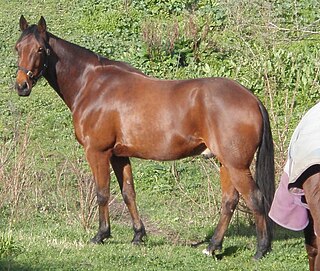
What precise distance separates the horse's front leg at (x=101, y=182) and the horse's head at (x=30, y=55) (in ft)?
3.28

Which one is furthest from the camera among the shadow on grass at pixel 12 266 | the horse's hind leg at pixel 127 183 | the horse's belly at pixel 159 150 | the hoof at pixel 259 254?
the horse's hind leg at pixel 127 183

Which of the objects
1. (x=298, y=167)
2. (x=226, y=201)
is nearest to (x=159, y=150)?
(x=226, y=201)

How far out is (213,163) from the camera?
385 inches

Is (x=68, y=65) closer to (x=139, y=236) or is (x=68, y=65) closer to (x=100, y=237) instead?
(x=100, y=237)

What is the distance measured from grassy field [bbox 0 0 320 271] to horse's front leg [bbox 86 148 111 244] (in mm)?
189

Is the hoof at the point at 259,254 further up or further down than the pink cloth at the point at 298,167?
further down


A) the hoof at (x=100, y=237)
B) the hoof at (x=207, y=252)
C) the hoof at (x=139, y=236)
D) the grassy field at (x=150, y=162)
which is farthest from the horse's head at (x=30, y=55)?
the hoof at (x=207, y=252)

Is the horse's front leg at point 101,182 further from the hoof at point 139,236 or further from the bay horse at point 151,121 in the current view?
the hoof at point 139,236

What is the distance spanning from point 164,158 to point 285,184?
143 inches

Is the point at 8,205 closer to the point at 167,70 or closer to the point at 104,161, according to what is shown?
the point at 104,161

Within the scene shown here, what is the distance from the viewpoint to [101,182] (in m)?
8.62

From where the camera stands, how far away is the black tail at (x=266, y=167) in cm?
793

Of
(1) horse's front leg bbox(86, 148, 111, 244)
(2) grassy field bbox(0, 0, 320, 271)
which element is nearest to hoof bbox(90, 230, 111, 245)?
(1) horse's front leg bbox(86, 148, 111, 244)

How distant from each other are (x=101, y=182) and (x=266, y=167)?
1.82 meters
